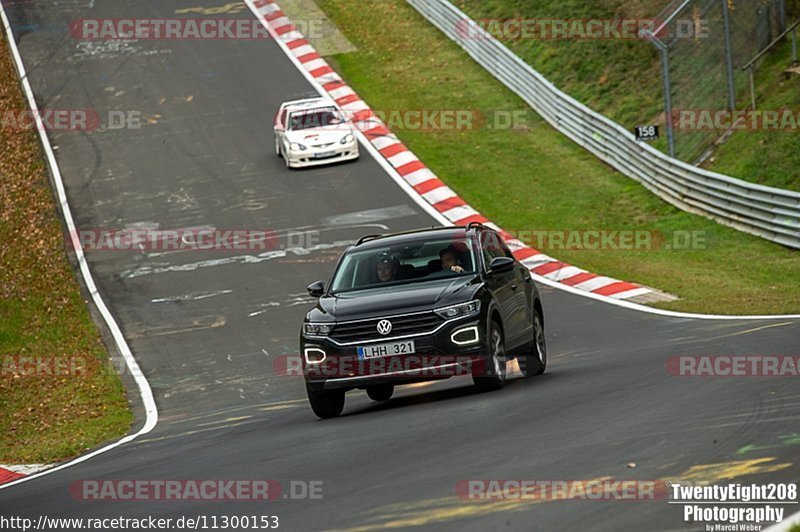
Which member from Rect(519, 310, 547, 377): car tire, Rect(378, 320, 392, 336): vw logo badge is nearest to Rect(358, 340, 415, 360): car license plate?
Rect(378, 320, 392, 336): vw logo badge

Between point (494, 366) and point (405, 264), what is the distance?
1.56m

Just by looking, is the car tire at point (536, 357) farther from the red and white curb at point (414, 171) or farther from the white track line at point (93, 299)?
the red and white curb at point (414, 171)

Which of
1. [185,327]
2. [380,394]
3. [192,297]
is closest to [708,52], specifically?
[192,297]

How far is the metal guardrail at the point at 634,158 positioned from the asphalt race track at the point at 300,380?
485 centimetres

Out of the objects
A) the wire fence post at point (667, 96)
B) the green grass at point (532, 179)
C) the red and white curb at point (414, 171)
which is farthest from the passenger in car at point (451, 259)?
the wire fence post at point (667, 96)

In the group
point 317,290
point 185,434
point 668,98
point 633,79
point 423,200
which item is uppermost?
point 633,79

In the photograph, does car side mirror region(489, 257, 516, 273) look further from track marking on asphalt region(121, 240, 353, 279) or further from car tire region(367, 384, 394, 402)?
track marking on asphalt region(121, 240, 353, 279)

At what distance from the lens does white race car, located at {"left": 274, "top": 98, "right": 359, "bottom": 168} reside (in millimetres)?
31234

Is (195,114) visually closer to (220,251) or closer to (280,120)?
(280,120)

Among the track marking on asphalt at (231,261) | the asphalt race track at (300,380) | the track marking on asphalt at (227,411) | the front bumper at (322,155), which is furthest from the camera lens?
the front bumper at (322,155)

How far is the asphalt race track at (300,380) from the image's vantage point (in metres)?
8.73

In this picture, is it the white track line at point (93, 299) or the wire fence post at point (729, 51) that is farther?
the wire fence post at point (729, 51)

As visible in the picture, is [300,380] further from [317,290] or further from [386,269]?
[386,269]

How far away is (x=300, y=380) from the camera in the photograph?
17.6m
